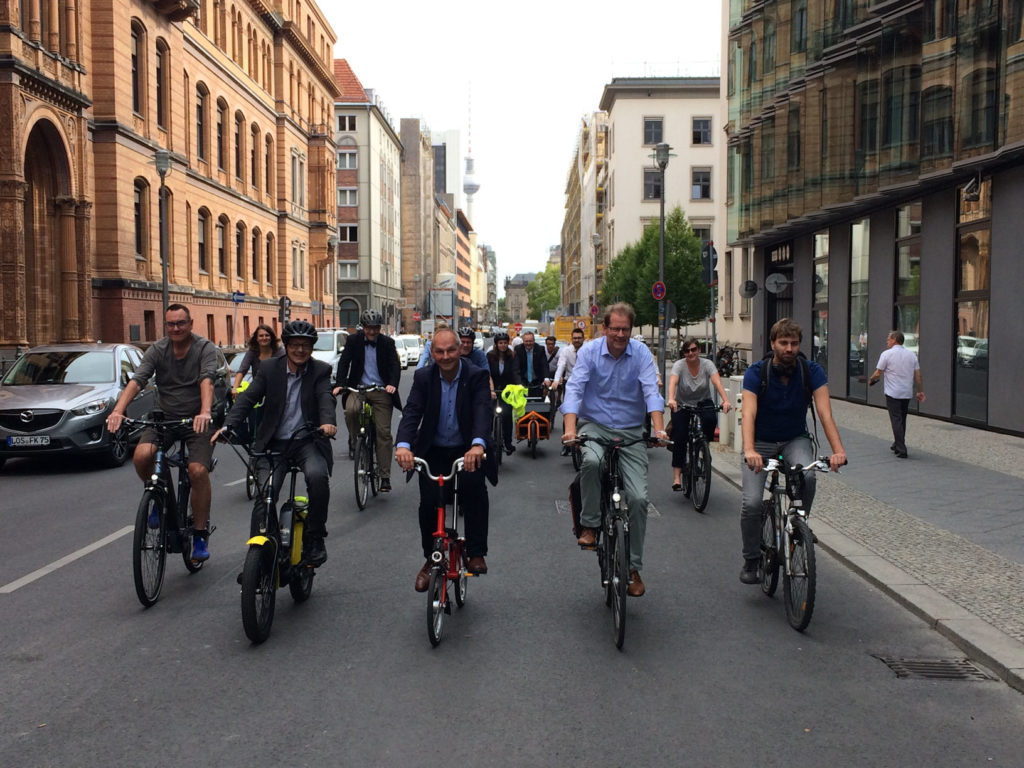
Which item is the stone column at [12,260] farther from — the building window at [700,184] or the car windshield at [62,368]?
the building window at [700,184]

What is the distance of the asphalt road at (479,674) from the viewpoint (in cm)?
394

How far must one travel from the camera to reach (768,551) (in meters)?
6.38

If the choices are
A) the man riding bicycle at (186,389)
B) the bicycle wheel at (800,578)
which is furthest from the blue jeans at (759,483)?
the man riding bicycle at (186,389)

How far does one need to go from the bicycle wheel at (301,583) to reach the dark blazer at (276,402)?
2.18ft

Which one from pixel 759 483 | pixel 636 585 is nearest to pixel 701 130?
pixel 759 483

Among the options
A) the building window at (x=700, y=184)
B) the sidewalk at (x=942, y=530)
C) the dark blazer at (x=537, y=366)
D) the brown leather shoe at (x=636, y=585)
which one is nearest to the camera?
the sidewalk at (x=942, y=530)

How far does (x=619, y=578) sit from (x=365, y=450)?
5271 mm

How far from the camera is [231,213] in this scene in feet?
143

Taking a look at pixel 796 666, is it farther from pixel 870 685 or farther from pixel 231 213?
pixel 231 213

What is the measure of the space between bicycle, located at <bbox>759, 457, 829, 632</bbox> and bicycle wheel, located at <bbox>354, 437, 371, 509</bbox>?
4.52 metres

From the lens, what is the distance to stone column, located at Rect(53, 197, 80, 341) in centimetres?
2819

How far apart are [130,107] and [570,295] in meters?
93.4

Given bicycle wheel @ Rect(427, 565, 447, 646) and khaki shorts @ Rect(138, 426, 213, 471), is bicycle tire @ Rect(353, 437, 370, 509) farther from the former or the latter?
bicycle wheel @ Rect(427, 565, 447, 646)

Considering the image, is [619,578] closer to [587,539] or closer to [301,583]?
[587,539]
